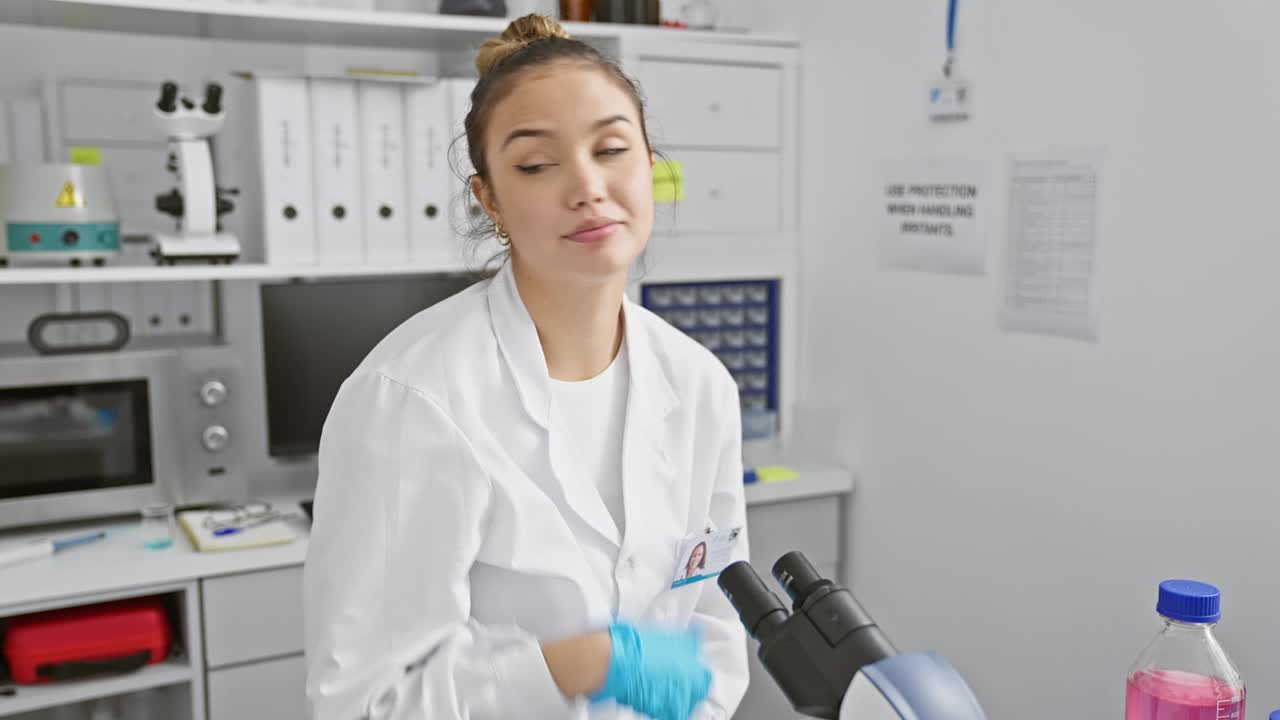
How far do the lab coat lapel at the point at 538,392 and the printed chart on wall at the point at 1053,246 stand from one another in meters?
1.05

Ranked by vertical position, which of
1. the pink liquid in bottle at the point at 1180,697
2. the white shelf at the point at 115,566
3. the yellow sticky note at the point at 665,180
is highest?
the yellow sticky note at the point at 665,180

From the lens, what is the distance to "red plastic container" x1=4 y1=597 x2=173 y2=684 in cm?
183

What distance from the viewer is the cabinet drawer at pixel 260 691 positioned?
1958 mm

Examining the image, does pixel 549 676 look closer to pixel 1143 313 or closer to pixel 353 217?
pixel 1143 313

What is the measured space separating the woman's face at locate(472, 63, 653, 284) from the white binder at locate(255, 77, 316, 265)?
112cm

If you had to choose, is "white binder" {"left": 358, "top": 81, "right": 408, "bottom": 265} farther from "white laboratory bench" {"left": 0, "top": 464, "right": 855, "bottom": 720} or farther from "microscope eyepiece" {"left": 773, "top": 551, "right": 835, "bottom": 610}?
"microscope eyepiece" {"left": 773, "top": 551, "right": 835, "bottom": 610}

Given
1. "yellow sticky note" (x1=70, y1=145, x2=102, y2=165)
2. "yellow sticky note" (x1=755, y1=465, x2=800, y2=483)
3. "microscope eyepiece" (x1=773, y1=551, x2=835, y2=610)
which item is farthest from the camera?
"yellow sticky note" (x1=755, y1=465, x2=800, y2=483)

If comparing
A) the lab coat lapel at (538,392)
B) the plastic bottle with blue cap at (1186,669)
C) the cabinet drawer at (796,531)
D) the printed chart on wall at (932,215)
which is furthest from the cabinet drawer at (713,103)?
the plastic bottle with blue cap at (1186,669)

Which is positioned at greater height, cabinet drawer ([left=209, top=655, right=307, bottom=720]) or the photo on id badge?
the photo on id badge

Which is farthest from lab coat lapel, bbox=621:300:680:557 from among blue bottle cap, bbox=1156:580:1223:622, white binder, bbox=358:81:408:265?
white binder, bbox=358:81:408:265

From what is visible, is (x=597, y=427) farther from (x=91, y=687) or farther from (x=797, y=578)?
(x=91, y=687)

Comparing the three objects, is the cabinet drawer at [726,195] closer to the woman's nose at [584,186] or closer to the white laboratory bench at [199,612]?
the white laboratory bench at [199,612]

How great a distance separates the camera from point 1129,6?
5.88 feet

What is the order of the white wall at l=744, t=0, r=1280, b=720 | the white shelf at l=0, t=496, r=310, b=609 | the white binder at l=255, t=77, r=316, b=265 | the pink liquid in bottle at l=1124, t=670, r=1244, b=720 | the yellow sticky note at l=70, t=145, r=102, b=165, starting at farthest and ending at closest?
the yellow sticky note at l=70, t=145, r=102, b=165, the white binder at l=255, t=77, r=316, b=265, the white shelf at l=0, t=496, r=310, b=609, the white wall at l=744, t=0, r=1280, b=720, the pink liquid in bottle at l=1124, t=670, r=1244, b=720
